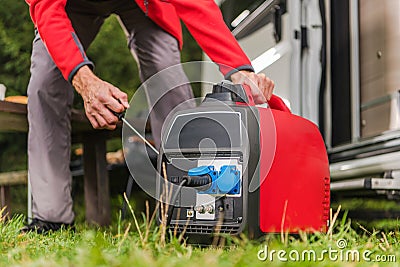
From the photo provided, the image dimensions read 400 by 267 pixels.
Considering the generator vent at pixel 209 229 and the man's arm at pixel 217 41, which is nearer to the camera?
the generator vent at pixel 209 229

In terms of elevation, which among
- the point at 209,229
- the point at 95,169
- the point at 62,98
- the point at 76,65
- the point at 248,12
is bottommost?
the point at 95,169

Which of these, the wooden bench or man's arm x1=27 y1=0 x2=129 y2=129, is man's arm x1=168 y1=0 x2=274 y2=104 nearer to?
man's arm x1=27 y1=0 x2=129 y2=129

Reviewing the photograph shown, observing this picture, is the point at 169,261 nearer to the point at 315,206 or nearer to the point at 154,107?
the point at 315,206

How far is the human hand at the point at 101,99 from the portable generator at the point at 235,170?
17cm

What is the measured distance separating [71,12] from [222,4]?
5.65ft

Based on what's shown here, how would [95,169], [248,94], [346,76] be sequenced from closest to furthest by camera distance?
[248,94] < [346,76] < [95,169]

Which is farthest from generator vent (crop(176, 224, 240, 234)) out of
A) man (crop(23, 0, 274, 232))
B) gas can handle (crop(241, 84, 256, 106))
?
man (crop(23, 0, 274, 232))

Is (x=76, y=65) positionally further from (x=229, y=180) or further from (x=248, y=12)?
(x=248, y=12)

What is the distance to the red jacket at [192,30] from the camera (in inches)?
80.3

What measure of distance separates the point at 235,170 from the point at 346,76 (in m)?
1.41

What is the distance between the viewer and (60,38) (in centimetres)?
205

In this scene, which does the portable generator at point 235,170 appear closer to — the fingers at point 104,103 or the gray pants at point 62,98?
the fingers at point 104,103

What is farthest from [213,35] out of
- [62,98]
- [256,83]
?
[62,98]

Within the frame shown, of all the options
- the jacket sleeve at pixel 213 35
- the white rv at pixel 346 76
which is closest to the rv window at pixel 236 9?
the white rv at pixel 346 76
